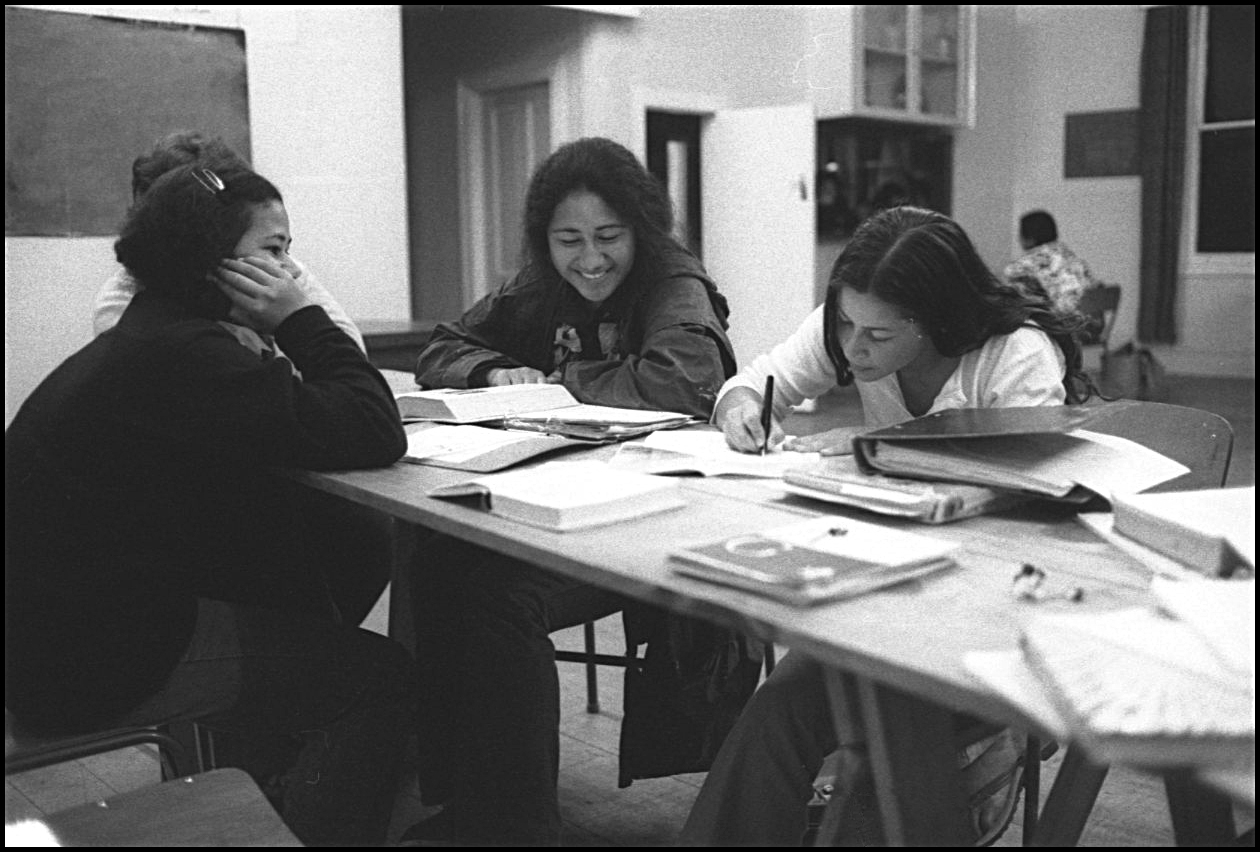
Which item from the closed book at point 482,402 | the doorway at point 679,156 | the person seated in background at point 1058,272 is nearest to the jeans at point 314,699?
the closed book at point 482,402

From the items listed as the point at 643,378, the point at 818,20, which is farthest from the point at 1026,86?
the point at 643,378

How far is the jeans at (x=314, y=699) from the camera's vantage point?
1581 millimetres

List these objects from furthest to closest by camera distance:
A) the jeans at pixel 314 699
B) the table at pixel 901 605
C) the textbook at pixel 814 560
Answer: the jeans at pixel 314 699 < the textbook at pixel 814 560 < the table at pixel 901 605

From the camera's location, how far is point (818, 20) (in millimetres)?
7426

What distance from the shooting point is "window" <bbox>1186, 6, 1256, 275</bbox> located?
864 cm

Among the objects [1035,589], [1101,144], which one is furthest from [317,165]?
[1101,144]

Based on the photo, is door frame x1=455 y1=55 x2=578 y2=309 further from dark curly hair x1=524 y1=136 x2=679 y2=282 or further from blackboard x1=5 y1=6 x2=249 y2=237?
dark curly hair x1=524 y1=136 x2=679 y2=282

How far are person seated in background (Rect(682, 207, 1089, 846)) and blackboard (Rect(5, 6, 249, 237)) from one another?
2.79m

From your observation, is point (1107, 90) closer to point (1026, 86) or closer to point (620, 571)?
point (1026, 86)

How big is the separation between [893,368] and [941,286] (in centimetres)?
15

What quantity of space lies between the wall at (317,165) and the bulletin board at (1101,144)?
20.1ft

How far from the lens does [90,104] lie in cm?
414

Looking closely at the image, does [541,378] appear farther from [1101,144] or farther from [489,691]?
[1101,144]

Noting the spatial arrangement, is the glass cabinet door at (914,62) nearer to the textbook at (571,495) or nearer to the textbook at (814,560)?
the textbook at (571,495)
